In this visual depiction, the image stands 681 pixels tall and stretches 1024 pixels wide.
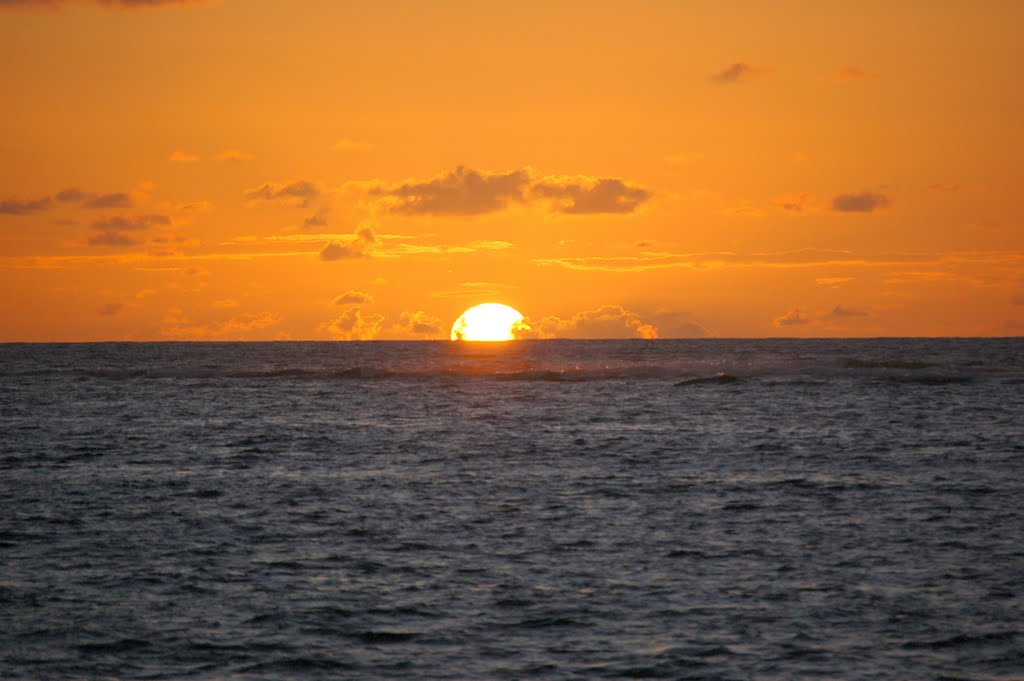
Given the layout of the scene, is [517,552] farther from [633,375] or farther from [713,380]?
[633,375]

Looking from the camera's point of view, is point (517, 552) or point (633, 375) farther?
point (633, 375)

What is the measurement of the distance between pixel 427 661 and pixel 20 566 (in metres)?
16.8

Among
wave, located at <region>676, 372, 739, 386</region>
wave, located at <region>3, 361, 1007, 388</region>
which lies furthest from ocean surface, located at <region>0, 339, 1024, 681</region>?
wave, located at <region>3, 361, 1007, 388</region>

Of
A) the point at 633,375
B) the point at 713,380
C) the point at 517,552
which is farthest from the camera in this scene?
the point at 633,375

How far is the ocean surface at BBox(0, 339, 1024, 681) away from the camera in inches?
1051

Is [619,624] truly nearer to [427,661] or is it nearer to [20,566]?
[427,661]

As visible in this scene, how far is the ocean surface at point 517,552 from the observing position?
87.6 feet

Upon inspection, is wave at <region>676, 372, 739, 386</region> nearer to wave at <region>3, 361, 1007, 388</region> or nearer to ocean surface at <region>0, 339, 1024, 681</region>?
wave at <region>3, 361, 1007, 388</region>

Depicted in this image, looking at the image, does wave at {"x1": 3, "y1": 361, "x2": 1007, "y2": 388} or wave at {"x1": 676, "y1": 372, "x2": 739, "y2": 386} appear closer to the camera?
wave at {"x1": 676, "y1": 372, "x2": 739, "y2": 386}

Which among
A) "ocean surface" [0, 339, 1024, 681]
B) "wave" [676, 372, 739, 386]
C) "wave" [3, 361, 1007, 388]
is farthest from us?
"wave" [3, 361, 1007, 388]

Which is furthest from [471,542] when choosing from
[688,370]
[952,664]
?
[688,370]

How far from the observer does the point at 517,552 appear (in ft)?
123

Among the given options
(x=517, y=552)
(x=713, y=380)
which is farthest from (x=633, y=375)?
(x=517, y=552)

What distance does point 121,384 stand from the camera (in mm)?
159625
